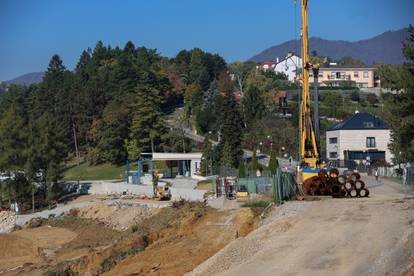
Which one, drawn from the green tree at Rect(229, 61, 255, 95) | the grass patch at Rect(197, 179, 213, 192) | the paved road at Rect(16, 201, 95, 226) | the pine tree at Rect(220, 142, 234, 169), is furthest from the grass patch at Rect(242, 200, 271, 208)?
the green tree at Rect(229, 61, 255, 95)

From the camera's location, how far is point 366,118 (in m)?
70.6

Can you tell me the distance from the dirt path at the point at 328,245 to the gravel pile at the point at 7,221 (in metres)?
31.9

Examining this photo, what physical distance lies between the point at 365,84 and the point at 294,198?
11101cm

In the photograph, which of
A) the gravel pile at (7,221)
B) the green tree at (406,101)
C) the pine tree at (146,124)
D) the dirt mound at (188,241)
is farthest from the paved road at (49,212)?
the green tree at (406,101)

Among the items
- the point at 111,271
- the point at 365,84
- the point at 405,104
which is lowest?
the point at 111,271

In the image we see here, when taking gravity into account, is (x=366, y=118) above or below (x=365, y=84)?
below

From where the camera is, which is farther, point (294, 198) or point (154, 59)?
point (154, 59)

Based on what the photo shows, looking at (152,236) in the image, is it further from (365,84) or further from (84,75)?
(365,84)

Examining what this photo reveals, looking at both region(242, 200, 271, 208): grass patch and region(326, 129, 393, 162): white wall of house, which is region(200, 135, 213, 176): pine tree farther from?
region(242, 200, 271, 208): grass patch

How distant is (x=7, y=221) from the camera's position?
2167 inches

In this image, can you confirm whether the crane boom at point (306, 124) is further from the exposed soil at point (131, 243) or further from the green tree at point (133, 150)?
the green tree at point (133, 150)

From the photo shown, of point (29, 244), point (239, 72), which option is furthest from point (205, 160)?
point (239, 72)

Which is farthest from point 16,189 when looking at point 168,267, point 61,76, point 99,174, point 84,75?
point 61,76

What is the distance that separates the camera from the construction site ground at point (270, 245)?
18.1 m
